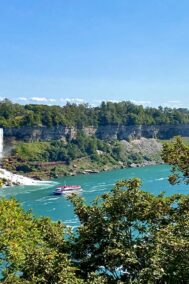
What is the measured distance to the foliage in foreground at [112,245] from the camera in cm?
1084

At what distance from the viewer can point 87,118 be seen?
418ft

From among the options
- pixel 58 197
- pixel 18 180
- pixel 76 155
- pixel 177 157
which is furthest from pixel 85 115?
pixel 177 157

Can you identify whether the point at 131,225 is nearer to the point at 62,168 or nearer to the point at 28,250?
the point at 28,250

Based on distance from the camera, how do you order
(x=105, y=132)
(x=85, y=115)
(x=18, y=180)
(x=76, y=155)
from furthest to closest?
(x=105, y=132) < (x=85, y=115) < (x=76, y=155) < (x=18, y=180)

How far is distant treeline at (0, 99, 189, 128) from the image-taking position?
11381 cm

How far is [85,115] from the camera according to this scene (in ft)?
420

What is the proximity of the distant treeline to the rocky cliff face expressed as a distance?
1.45 m

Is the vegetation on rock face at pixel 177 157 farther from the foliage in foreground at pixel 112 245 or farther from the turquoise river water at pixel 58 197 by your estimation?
the turquoise river water at pixel 58 197

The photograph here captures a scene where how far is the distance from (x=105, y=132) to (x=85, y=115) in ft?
25.7

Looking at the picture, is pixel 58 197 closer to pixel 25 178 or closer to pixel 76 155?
pixel 25 178

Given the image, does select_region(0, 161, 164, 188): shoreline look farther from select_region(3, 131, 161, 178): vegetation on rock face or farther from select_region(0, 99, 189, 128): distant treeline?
select_region(0, 99, 189, 128): distant treeline

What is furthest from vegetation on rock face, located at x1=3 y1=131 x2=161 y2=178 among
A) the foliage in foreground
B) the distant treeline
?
the foliage in foreground

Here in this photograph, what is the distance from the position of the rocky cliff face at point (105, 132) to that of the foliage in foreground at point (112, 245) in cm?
9836

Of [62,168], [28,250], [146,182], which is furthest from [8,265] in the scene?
[62,168]
